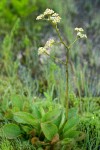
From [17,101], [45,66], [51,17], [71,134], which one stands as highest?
[51,17]

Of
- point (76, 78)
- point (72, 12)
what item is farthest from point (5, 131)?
point (72, 12)

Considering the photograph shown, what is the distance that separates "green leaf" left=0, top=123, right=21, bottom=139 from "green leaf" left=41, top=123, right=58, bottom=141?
285mm

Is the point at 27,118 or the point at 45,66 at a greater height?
the point at 45,66

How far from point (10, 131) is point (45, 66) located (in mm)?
1460

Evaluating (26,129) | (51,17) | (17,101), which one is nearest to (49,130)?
(26,129)

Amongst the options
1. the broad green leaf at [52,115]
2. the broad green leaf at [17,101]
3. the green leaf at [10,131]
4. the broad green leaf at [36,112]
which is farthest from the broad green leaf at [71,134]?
the broad green leaf at [17,101]

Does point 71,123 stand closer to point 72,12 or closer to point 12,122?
point 12,122

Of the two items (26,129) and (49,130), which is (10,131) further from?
(49,130)

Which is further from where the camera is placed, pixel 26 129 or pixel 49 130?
pixel 26 129

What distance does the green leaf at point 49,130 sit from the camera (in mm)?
2717

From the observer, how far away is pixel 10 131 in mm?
2920

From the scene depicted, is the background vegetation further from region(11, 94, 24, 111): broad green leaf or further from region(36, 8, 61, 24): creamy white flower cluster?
region(36, 8, 61, 24): creamy white flower cluster

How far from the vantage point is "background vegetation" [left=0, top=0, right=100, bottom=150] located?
10.2 ft

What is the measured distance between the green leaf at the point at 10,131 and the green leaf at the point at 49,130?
285 mm
